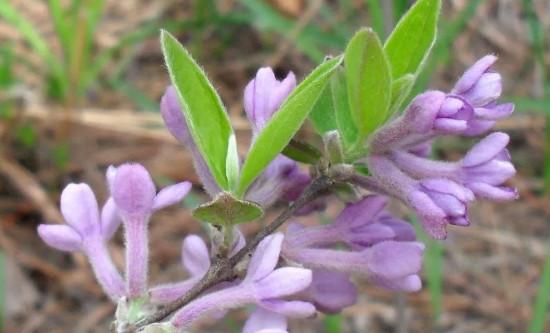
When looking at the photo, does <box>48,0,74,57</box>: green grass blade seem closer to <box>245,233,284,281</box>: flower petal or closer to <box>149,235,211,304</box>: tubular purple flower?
<box>149,235,211,304</box>: tubular purple flower

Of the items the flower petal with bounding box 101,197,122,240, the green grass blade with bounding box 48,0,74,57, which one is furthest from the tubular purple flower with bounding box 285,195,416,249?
the green grass blade with bounding box 48,0,74,57

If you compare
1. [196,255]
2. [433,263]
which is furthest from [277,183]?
[433,263]

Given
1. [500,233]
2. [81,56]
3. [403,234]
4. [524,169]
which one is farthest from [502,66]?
[403,234]

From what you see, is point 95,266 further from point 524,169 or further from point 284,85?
point 524,169

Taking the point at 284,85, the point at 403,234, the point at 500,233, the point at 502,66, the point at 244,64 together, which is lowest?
the point at 500,233

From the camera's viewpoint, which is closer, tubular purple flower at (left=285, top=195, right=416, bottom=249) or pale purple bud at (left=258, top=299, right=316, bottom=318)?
pale purple bud at (left=258, top=299, right=316, bottom=318)

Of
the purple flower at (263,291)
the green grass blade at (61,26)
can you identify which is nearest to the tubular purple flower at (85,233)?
the purple flower at (263,291)

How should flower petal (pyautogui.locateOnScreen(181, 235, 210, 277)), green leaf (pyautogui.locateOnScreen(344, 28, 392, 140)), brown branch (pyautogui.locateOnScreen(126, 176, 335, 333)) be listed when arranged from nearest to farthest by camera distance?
green leaf (pyautogui.locateOnScreen(344, 28, 392, 140))
brown branch (pyautogui.locateOnScreen(126, 176, 335, 333))
flower petal (pyautogui.locateOnScreen(181, 235, 210, 277))
